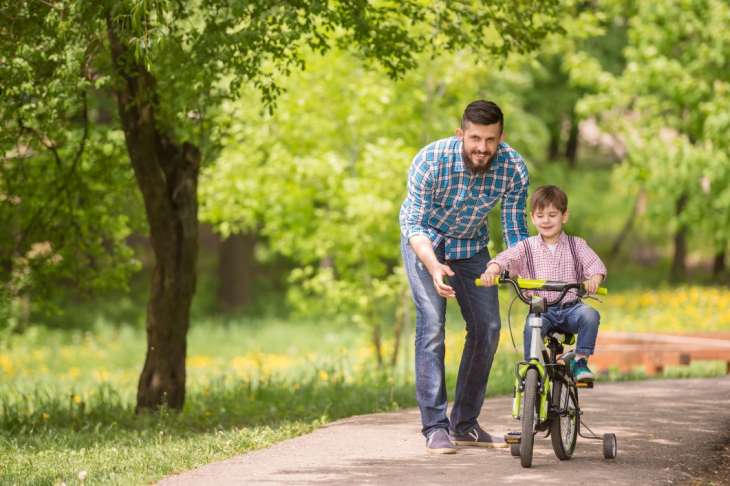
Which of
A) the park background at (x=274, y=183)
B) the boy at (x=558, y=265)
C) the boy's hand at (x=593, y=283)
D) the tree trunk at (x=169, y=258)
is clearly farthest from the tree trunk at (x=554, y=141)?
the boy's hand at (x=593, y=283)

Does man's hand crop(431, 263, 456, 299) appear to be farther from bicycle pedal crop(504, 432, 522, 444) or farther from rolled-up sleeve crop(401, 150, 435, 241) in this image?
bicycle pedal crop(504, 432, 522, 444)

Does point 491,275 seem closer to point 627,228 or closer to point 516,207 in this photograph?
point 516,207

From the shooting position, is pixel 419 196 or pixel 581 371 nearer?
pixel 581 371

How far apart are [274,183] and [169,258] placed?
5133mm

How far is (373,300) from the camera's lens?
15.0 m

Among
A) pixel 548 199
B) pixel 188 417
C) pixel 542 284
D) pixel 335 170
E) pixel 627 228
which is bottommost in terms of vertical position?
pixel 188 417

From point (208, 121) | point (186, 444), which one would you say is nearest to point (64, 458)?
point (186, 444)

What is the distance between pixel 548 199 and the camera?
20.5ft

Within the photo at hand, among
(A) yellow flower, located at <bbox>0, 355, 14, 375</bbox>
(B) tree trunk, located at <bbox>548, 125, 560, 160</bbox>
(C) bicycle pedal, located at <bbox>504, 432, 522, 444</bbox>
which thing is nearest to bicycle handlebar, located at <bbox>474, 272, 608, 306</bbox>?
(C) bicycle pedal, located at <bbox>504, 432, 522, 444</bbox>

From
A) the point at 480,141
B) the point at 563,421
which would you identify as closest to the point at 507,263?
the point at 480,141

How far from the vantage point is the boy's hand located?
6052mm

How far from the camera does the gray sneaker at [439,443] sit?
6.57 metres

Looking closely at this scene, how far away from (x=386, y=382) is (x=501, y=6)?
12.1ft

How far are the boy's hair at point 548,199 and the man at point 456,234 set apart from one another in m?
0.34
